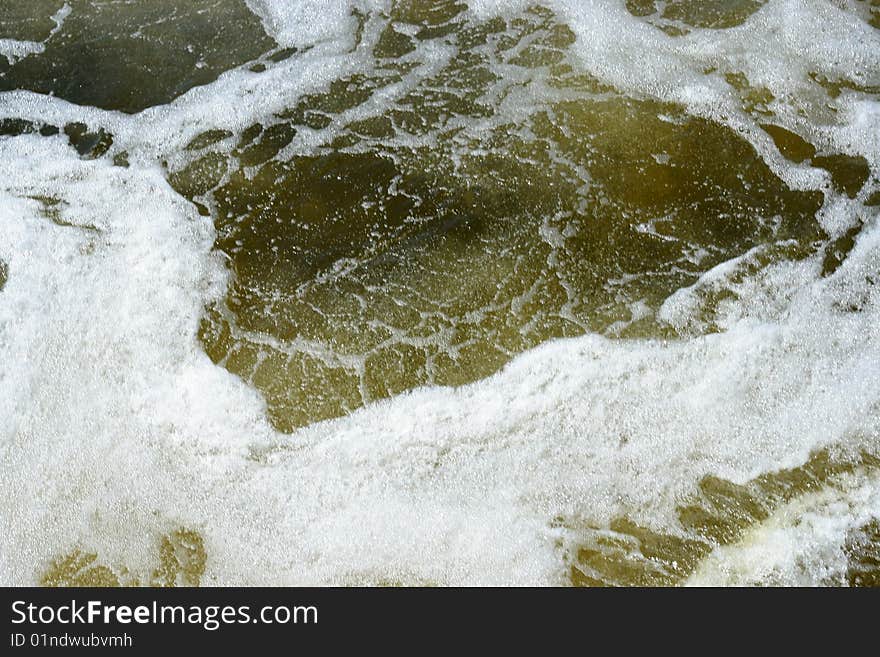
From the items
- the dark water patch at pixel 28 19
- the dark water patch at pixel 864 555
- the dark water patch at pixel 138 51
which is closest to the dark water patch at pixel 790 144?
the dark water patch at pixel 864 555

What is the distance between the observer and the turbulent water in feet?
7.97

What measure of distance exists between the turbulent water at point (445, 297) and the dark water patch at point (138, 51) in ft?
0.08

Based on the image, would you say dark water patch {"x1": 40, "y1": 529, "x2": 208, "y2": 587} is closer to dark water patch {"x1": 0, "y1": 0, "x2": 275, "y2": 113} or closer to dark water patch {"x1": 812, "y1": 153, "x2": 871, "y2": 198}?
dark water patch {"x1": 0, "y1": 0, "x2": 275, "y2": 113}

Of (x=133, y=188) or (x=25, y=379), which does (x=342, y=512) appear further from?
(x=133, y=188)

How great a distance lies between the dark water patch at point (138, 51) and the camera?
4.02 m

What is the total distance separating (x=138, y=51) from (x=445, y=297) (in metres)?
2.59

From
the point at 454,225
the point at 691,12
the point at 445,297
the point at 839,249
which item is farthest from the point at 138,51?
the point at 839,249

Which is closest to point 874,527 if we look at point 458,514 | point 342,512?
point 458,514

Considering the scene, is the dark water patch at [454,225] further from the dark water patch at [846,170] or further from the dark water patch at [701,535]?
the dark water patch at [701,535]

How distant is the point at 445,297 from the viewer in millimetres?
3041

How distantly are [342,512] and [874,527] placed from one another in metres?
1.75

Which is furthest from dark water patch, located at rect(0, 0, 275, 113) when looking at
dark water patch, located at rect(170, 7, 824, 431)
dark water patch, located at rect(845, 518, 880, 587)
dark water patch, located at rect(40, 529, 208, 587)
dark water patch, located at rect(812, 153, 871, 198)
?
dark water patch, located at rect(845, 518, 880, 587)

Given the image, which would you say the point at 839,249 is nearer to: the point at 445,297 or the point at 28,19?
the point at 445,297

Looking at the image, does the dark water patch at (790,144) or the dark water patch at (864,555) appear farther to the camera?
the dark water patch at (790,144)
